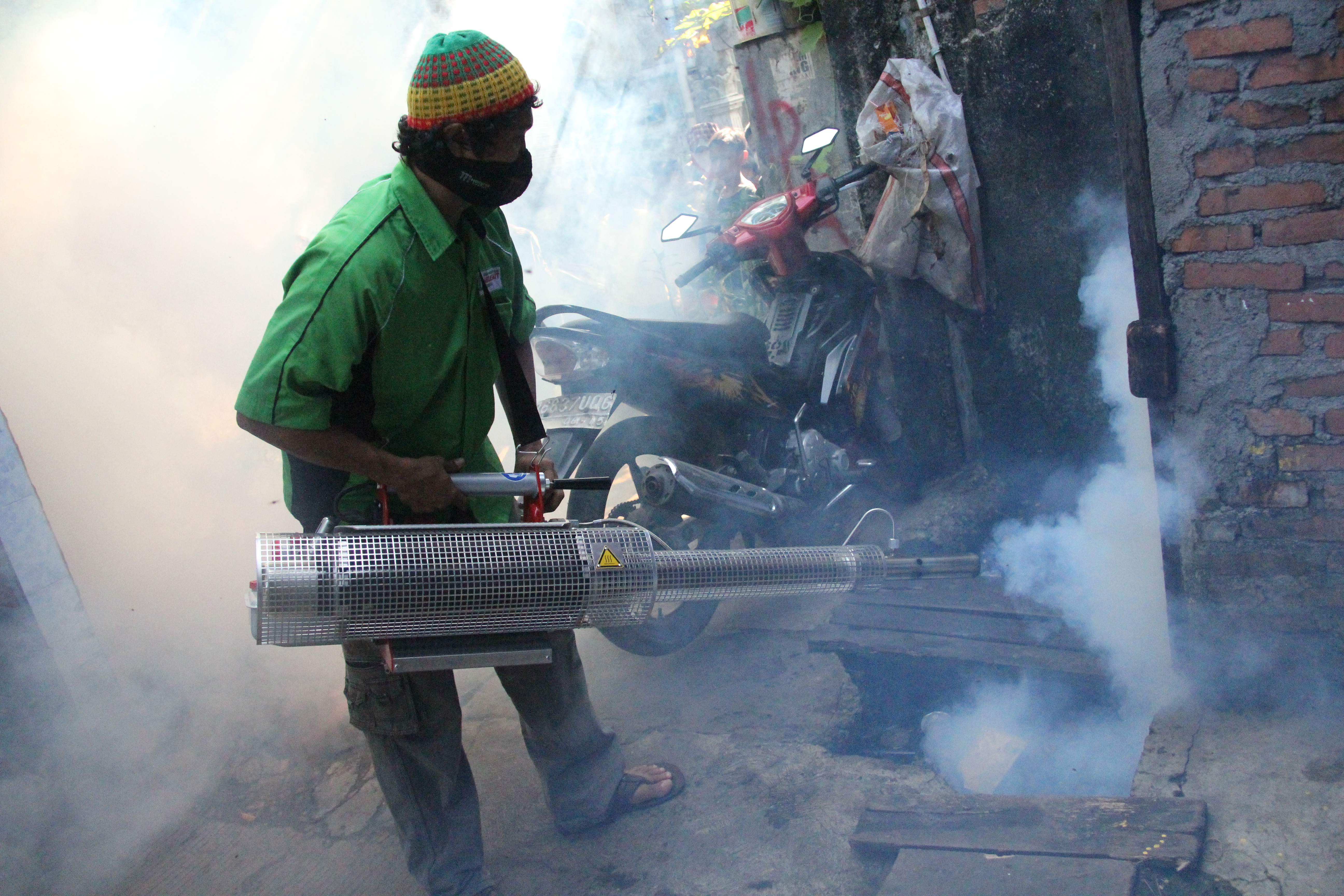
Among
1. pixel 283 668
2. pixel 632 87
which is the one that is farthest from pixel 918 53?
pixel 632 87

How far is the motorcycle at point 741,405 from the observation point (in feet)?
12.8

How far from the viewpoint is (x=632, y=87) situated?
11.7m

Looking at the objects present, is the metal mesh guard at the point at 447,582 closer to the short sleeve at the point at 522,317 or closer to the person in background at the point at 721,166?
the short sleeve at the point at 522,317

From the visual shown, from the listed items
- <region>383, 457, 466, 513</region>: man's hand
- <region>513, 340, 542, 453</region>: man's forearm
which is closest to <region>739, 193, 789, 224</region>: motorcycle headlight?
<region>513, 340, 542, 453</region>: man's forearm

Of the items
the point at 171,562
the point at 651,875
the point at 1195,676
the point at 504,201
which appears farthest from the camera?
the point at 171,562

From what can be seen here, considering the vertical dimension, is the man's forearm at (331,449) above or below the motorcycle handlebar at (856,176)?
below

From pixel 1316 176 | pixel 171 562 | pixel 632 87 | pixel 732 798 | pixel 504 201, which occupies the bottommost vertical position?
pixel 732 798

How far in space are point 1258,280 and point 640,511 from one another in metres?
2.35

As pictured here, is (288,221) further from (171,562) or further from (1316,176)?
(1316,176)

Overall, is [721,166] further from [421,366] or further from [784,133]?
[421,366]

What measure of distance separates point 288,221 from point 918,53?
434cm

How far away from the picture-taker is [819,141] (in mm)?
4391

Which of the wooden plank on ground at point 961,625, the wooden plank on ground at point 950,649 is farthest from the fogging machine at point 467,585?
the wooden plank on ground at point 961,625

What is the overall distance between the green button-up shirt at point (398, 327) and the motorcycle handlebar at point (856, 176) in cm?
209
